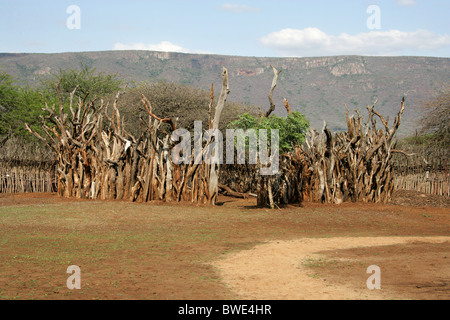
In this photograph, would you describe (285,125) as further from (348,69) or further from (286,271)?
(348,69)

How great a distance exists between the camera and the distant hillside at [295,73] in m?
75.6

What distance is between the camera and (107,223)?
12.1m

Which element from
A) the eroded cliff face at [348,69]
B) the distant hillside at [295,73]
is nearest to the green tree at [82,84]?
the distant hillside at [295,73]

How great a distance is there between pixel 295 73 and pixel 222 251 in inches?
3103

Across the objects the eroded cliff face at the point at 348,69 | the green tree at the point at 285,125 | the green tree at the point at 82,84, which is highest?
the eroded cliff face at the point at 348,69

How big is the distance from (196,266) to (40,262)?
2.25m

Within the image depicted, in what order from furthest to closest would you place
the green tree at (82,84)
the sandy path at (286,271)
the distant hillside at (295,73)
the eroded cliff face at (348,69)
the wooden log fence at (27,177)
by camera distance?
the eroded cliff face at (348,69) < the distant hillside at (295,73) < the green tree at (82,84) < the wooden log fence at (27,177) < the sandy path at (286,271)

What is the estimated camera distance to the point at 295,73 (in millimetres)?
85438

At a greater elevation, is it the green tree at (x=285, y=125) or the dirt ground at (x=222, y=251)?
the green tree at (x=285, y=125)

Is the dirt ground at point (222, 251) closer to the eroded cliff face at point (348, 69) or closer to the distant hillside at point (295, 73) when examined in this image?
the distant hillside at point (295, 73)

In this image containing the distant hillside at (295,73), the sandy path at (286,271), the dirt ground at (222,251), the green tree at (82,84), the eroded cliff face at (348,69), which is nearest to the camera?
the sandy path at (286,271)

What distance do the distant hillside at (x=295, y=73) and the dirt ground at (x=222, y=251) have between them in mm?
59225

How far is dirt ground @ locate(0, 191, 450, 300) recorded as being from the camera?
6.23 meters

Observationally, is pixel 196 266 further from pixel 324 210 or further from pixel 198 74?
pixel 198 74
